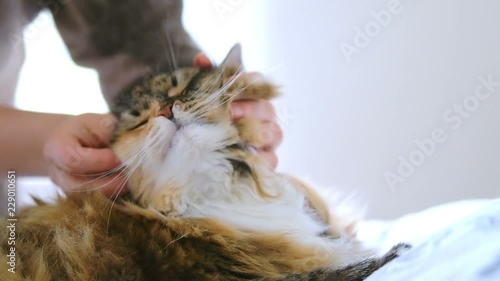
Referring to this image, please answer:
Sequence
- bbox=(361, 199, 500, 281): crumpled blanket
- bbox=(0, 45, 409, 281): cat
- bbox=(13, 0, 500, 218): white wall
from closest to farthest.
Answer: bbox=(361, 199, 500, 281): crumpled blanket < bbox=(0, 45, 409, 281): cat < bbox=(13, 0, 500, 218): white wall

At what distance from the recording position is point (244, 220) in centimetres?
70

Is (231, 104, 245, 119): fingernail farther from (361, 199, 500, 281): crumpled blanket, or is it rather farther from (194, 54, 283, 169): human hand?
(361, 199, 500, 281): crumpled blanket

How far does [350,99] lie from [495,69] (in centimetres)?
27

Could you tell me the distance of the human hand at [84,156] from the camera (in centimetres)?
64

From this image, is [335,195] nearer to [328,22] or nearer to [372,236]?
[372,236]

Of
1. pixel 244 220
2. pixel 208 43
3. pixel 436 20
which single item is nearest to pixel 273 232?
pixel 244 220

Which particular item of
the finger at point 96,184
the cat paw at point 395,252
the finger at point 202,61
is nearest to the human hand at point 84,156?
the finger at point 96,184

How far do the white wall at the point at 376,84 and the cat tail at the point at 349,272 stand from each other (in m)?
0.15

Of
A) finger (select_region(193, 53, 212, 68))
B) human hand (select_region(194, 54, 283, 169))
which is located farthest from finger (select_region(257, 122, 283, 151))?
finger (select_region(193, 53, 212, 68))

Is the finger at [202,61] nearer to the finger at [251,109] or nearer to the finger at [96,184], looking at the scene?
the finger at [251,109]

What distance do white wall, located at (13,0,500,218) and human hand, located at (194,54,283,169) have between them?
0.01 m

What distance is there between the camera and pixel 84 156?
65 centimetres

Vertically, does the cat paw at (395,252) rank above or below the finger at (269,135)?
below

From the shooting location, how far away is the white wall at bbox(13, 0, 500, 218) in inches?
28.9
